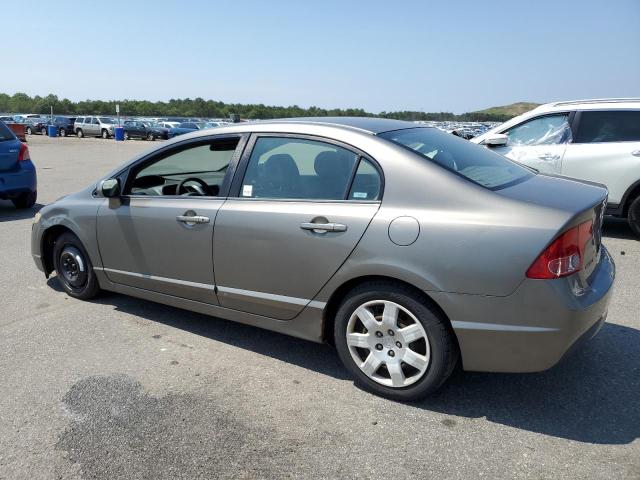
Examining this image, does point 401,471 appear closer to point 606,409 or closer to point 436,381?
point 436,381

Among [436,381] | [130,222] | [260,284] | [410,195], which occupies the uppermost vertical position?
[410,195]

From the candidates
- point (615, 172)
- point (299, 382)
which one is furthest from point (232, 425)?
point (615, 172)

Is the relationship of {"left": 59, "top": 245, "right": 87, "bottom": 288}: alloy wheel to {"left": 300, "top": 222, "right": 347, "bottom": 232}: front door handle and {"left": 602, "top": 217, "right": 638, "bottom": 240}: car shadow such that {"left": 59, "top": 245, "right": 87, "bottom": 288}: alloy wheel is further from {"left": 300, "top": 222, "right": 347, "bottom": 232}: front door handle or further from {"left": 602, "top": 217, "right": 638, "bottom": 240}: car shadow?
{"left": 602, "top": 217, "right": 638, "bottom": 240}: car shadow

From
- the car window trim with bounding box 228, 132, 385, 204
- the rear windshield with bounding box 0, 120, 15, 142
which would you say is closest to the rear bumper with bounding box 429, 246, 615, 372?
the car window trim with bounding box 228, 132, 385, 204

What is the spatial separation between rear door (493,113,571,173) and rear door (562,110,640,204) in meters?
0.13

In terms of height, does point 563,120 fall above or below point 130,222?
above

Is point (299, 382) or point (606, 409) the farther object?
point (299, 382)

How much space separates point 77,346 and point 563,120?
6.71m

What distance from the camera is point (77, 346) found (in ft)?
13.0

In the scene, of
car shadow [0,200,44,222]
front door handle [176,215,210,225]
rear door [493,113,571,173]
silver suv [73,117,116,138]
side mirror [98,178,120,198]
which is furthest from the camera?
silver suv [73,117,116,138]

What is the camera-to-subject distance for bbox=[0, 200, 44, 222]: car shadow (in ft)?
29.2

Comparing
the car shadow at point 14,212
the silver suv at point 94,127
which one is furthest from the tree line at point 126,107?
the car shadow at point 14,212

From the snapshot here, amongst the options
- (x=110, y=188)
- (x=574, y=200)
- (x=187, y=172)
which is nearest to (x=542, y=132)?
(x=574, y=200)

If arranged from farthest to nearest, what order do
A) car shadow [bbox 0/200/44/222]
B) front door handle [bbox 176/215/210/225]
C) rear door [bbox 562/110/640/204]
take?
car shadow [bbox 0/200/44/222]
rear door [bbox 562/110/640/204]
front door handle [bbox 176/215/210/225]
